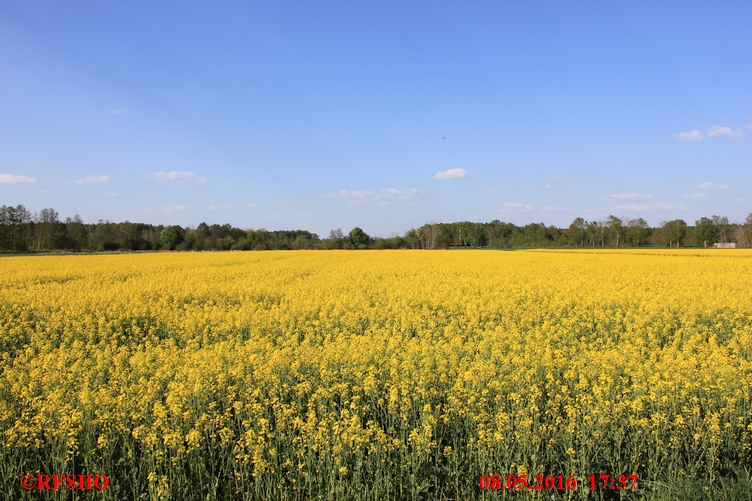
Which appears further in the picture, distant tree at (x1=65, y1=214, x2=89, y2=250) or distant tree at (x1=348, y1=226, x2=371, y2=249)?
distant tree at (x1=348, y1=226, x2=371, y2=249)

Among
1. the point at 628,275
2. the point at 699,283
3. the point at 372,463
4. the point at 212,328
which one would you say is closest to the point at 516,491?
the point at 372,463

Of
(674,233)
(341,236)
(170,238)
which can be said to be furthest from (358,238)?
(674,233)

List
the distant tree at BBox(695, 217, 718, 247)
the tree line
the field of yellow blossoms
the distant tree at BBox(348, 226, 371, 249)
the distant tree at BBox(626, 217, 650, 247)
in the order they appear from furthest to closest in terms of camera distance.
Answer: the distant tree at BBox(626, 217, 650, 247) → the distant tree at BBox(695, 217, 718, 247) → the distant tree at BBox(348, 226, 371, 249) → the tree line → the field of yellow blossoms

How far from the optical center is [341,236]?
81750 mm

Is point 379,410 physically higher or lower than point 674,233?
lower

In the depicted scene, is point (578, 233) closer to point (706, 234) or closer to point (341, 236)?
point (706, 234)
